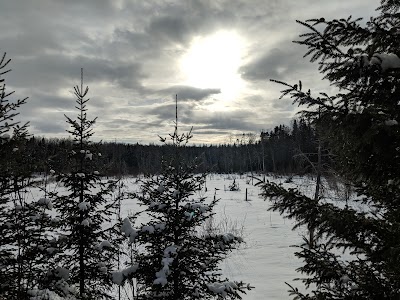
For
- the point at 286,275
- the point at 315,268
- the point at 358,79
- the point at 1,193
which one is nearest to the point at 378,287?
the point at 315,268

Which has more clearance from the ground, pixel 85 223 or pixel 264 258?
pixel 85 223

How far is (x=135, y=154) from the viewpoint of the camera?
8769cm

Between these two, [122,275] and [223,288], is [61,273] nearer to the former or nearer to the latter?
[122,275]

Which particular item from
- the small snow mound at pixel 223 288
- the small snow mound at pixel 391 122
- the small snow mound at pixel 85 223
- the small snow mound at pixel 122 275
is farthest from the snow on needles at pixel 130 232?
the small snow mound at pixel 391 122

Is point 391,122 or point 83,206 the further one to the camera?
point 83,206

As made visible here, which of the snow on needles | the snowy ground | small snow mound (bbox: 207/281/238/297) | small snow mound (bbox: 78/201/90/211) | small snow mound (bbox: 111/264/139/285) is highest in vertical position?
small snow mound (bbox: 78/201/90/211)

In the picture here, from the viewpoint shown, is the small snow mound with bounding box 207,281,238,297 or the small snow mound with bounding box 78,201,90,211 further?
the small snow mound with bounding box 78,201,90,211

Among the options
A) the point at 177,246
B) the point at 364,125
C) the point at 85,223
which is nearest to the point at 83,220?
the point at 85,223

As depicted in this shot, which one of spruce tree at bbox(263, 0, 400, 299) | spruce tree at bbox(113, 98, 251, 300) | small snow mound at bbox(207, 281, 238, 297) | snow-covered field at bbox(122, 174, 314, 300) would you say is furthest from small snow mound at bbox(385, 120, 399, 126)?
small snow mound at bbox(207, 281, 238, 297)

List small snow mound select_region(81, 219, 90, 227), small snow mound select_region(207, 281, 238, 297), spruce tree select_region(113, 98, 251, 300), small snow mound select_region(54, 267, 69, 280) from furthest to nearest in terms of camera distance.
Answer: small snow mound select_region(81, 219, 90, 227) → small snow mound select_region(54, 267, 69, 280) → spruce tree select_region(113, 98, 251, 300) → small snow mound select_region(207, 281, 238, 297)

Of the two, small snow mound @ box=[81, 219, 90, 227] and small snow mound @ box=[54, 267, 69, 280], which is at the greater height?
small snow mound @ box=[81, 219, 90, 227]

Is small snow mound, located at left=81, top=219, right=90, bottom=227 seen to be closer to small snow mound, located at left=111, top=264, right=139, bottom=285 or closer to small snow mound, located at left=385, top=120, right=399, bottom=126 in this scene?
small snow mound, located at left=111, top=264, right=139, bottom=285

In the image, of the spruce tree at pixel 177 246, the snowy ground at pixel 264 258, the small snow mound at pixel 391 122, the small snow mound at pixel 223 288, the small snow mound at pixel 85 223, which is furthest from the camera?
the snowy ground at pixel 264 258

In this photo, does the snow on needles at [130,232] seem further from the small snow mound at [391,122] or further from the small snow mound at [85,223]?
the small snow mound at [391,122]
